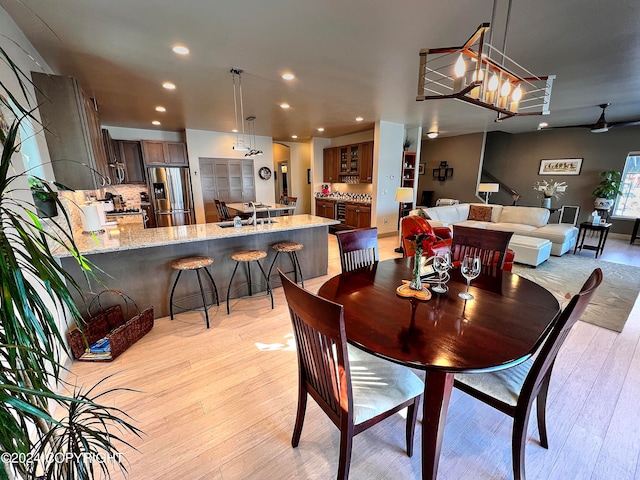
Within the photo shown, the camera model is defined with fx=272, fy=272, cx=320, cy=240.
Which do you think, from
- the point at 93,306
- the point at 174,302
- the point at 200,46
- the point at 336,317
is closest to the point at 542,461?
the point at 336,317

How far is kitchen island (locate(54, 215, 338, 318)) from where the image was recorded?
249 centimetres

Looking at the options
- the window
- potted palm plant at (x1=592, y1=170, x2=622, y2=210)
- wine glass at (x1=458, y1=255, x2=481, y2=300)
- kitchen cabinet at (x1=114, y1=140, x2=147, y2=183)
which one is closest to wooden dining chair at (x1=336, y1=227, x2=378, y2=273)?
wine glass at (x1=458, y1=255, x2=481, y2=300)

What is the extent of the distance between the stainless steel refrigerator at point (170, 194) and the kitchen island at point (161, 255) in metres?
3.66

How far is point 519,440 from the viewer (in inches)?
50.1

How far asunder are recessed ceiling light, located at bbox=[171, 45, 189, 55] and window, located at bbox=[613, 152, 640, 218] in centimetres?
916

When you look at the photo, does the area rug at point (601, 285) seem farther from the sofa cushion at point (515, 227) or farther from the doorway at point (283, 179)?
the doorway at point (283, 179)

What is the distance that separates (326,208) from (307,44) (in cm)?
538

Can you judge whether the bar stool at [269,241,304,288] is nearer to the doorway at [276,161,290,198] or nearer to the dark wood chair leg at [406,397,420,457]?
the dark wood chair leg at [406,397,420,457]

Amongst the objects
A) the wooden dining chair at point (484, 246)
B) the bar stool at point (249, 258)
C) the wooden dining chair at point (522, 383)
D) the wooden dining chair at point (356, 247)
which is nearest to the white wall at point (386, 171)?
the bar stool at point (249, 258)

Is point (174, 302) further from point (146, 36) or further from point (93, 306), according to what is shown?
point (146, 36)

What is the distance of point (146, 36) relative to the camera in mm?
2314

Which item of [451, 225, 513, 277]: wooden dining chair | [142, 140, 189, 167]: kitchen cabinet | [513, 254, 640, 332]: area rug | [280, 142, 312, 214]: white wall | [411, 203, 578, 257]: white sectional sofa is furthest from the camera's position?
[280, 142, 312, 214]: white wall

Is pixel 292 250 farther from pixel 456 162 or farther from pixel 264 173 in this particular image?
pixel 456 162

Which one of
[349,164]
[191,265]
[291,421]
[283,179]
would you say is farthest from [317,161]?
[291,421]
